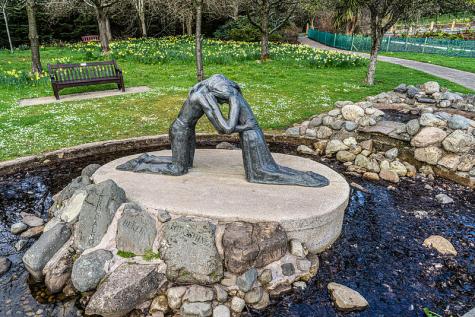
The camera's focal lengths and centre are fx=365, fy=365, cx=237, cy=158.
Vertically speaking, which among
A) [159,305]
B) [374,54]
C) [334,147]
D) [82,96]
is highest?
[374,54]

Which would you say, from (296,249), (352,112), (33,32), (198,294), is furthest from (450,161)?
(33,32)

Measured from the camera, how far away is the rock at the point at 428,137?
7.20m

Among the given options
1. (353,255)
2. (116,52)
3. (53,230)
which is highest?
(116,52)

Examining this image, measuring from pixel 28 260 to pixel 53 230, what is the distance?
441mm

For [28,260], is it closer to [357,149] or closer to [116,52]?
[357,149]

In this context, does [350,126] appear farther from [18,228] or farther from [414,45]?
[414,45]

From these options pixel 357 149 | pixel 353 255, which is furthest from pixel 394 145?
pixel 353 255

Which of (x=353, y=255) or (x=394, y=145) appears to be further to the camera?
(x=394, y=145)

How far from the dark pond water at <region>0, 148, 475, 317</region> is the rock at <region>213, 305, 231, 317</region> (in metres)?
0.28

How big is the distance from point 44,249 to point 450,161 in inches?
271

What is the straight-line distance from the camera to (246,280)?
4066 millimetres

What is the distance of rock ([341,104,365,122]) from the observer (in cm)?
846

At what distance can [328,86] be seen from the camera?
41.0 ft

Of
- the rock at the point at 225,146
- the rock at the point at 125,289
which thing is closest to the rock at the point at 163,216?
the rock at the point at 125,289
